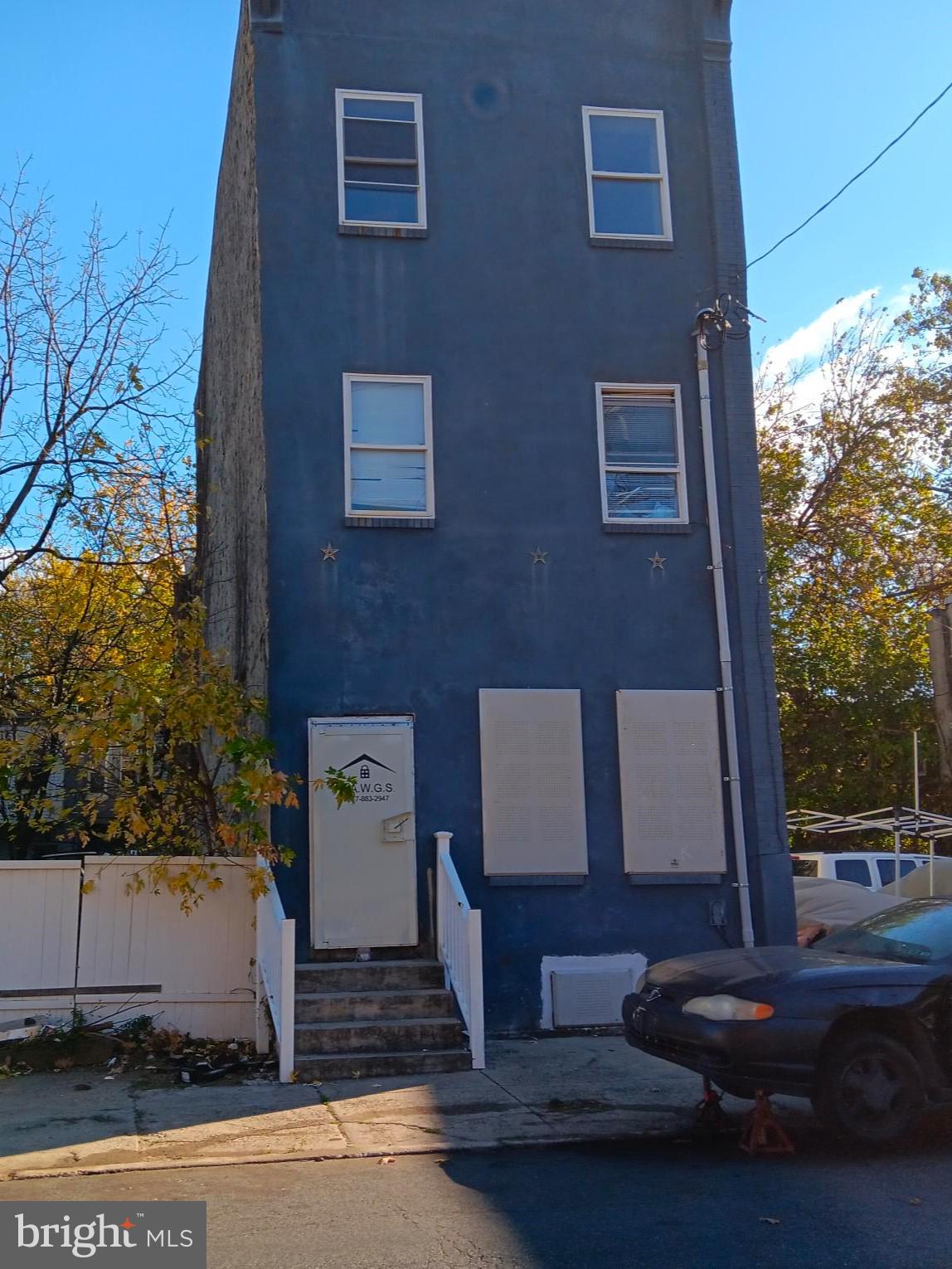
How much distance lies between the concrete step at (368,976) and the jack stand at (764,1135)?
3.73 meters

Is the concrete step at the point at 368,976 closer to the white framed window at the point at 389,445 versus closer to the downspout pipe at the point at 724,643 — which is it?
the downspout pipe at the point at 724,643

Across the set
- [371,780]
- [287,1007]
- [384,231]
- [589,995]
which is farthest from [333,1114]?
[384,231]

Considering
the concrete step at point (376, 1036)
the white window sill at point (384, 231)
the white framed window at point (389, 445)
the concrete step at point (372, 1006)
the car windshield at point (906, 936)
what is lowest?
the concrete step at point (376, 1036)

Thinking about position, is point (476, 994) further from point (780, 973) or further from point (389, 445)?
point (389, 445)

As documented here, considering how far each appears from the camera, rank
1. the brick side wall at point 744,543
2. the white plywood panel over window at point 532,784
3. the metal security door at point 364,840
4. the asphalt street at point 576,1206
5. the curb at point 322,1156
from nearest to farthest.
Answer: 1. the asphalt street at point 576,1206
2. the curb at point 322,1156
3. the metal security door at point 364,840
4. the white plywood panel over window at point 532,784
5. the brick side wall at point 744,543

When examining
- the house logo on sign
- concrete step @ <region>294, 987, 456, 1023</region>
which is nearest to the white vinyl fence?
concrete step @ <region>294, 987, 456, 1023</region>

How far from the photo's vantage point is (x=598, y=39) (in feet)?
41.7

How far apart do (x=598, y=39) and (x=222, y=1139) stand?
431 inches

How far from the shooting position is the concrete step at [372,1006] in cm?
953

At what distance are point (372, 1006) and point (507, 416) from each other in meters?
5.52

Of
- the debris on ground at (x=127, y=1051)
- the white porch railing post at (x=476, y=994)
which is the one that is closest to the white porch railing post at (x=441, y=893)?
the white porch railing post at (x=476, y=994)

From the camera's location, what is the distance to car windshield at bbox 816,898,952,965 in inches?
290

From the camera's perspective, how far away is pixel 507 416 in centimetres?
1177

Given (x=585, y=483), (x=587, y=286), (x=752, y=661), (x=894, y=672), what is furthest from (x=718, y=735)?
(x=894, y=672)
